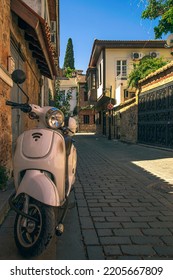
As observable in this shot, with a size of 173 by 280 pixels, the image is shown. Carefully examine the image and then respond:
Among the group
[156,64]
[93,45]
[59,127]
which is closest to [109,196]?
[59,127]

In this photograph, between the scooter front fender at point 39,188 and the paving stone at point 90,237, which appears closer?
the scooter front fender at point 39,188

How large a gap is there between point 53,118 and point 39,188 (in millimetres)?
772

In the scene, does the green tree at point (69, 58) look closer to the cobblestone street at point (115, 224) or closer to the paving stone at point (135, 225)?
the cobblestone street at point (115, 224)

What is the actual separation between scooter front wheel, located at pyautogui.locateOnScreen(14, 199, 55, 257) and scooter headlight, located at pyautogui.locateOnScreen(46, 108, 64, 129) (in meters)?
0.79

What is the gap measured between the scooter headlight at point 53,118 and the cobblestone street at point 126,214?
1.27m

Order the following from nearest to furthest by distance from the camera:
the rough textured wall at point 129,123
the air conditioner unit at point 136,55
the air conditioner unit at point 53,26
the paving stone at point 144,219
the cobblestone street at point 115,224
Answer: the cobblestone street at point 115,224
the paving stone at point 144,219
the rough textured wall at point 129,123
the air conditioner unit at point 53,26
the air conditioner unit at point 136,55

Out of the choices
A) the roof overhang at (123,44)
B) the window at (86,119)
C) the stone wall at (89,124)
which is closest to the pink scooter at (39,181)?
the roof overhang at (123,44)

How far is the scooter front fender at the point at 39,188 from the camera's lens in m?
2.62

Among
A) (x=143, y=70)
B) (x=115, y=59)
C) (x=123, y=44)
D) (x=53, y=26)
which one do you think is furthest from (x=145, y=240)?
(x=123, y=44)

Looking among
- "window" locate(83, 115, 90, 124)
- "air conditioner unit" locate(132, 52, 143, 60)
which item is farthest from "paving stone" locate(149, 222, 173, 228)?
"window" locate(83, 115, 90, 124)

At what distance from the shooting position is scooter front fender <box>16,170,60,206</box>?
2.62 m

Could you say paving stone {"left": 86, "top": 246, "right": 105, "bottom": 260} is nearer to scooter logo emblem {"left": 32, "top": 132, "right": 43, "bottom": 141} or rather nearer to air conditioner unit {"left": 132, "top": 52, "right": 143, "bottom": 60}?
scooter logo emblem {"left": 32, "top": 132, "right": 43, "bottom": 141}

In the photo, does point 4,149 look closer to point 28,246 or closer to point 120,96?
point 28,246

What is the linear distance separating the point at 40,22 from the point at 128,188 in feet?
12.9
